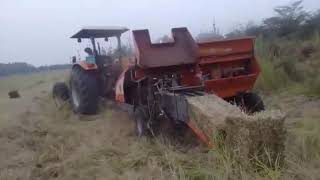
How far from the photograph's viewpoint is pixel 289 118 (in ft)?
26.4

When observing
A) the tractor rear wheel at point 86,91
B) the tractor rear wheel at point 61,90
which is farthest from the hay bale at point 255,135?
the tractor rear wheel at point 61,90

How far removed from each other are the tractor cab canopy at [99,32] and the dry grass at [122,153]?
1996 mm

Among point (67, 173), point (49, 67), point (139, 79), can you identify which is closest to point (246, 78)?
point (139, 79)

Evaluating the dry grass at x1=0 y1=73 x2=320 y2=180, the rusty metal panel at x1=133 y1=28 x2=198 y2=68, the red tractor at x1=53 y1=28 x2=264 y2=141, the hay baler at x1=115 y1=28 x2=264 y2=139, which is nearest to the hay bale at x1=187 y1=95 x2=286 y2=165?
the dry grass at x1=0 y1=73 x2=320 y2=180

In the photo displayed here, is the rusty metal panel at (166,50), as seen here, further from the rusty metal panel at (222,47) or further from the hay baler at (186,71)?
the rusty metal panel at (222,47)

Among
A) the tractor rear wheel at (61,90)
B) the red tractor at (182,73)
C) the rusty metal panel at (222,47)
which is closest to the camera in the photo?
the red tractor at (182,73)

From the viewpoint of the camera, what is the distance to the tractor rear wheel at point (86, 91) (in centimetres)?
1040

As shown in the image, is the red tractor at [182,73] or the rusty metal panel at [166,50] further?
the rusty metal panel at [166,50]

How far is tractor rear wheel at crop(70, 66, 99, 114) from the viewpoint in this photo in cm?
1040

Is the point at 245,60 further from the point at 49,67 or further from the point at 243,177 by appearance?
the point at 49,67

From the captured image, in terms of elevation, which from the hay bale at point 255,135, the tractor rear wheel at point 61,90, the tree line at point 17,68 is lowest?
the tree line at point 17,68

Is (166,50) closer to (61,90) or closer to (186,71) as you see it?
(186,71)

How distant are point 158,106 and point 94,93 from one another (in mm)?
3219

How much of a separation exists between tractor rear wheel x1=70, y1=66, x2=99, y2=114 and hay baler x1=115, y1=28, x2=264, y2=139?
7.62 ft
